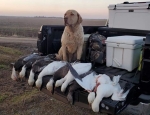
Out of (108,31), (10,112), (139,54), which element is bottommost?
(10,112)

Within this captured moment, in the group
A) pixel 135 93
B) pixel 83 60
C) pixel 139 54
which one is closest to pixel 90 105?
pixel 135 93

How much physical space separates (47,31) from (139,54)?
1.82 m

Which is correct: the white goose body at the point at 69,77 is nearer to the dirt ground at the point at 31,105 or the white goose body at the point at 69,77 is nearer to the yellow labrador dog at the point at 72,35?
the yellow labrador dog at the point at 72,35

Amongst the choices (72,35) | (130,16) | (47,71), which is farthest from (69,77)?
(130,16)

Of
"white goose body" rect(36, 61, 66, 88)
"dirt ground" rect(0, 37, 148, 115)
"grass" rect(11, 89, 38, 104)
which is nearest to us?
"white goose body" rect(36, 61, 66, 88)

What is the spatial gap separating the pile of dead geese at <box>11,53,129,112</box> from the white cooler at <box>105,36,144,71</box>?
481 mm

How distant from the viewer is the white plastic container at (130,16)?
4297 millimetres

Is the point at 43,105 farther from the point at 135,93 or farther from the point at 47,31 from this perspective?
the point at 135,93

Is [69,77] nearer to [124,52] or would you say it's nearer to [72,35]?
[124,52]

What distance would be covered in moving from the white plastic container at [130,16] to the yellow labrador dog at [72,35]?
4.38ft

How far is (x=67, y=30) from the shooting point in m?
3.89

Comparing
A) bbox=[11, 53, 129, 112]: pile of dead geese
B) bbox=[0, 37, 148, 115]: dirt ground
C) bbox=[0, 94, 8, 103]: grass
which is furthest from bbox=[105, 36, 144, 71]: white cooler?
bbox=[0, 94, 8, 103]: grass

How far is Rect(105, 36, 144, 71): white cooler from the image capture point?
119 inches

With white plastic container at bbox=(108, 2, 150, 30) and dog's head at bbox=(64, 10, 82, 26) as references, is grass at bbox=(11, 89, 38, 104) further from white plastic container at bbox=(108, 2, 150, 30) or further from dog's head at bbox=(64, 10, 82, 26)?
white plastic container at bbox=(108, 2, 150, 30)
